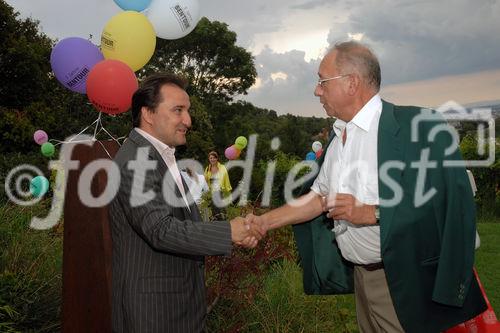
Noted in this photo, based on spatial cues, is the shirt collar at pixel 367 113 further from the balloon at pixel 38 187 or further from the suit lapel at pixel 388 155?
the balloon at pixel 38 187

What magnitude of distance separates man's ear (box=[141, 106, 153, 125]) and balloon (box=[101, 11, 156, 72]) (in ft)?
5.20

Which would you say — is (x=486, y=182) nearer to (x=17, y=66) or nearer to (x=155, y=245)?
(x=155, y=245)

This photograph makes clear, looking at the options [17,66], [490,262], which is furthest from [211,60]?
[490,262]

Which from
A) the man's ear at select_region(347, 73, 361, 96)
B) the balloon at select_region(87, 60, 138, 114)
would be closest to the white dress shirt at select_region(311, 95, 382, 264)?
the man's ear at select_region(347, 73, 361, 96)

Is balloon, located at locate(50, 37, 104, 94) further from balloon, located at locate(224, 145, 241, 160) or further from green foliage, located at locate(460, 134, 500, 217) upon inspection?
green foliage, located at locate(460, 134, 500, 217)

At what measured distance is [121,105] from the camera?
4.02 meters

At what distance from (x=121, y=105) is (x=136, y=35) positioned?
0.65 meters

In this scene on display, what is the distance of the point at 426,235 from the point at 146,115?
65.8 inches

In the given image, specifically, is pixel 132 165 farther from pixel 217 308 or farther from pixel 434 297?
pixel 217 308

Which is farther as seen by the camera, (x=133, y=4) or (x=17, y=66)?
(x=17, y=66)

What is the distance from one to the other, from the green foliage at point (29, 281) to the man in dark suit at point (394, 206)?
2846 millimetres

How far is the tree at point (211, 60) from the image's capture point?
1325 inches

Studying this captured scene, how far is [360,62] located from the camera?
3.15 meters

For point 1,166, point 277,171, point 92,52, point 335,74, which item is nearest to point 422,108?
point 335,74
